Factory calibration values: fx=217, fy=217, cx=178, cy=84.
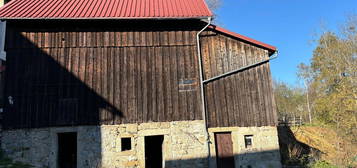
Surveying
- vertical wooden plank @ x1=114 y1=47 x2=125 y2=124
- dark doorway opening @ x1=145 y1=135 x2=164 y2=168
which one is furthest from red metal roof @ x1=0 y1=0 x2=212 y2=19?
dark doorway opening @ x1=145 y1=135 x2=164 y2=168

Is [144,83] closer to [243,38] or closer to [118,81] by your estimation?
[118,81]

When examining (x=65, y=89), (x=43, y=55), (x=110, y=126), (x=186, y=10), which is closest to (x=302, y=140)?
(x=186, y=10)

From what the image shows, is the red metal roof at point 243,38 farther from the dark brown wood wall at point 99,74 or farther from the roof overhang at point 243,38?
the dark brown wood wall at point 99,74

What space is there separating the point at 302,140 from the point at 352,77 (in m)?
5.21

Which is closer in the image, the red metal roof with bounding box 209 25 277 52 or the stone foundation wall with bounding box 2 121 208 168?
the stone foundation wall with bounding box 2 121 208 168

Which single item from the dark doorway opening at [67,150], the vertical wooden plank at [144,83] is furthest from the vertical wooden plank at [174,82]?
the dark doorway opening at [67,150]

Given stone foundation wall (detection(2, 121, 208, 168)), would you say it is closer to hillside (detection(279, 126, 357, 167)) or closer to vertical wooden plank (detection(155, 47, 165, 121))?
vertical wooden plank (detection(155, 47, 165, 121))

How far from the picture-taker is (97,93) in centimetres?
808

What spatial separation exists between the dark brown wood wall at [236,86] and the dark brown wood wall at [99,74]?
616 mm

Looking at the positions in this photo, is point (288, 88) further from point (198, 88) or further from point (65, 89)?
point (65, 89)

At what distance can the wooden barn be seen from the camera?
7730 millimetres

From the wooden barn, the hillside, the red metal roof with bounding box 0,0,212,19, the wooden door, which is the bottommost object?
the hillside

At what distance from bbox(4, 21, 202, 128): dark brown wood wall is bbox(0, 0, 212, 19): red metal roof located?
42 centimetres

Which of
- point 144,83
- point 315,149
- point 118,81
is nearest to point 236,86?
point 144,83
